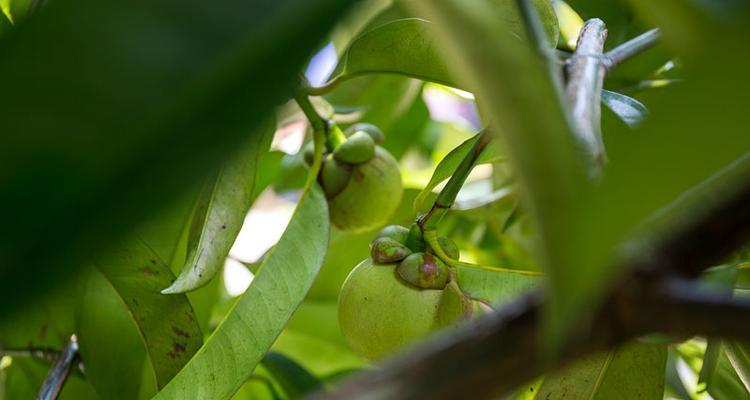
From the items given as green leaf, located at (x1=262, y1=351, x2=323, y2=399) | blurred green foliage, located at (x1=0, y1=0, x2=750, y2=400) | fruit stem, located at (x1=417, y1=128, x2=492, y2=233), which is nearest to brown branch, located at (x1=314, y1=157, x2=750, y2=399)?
blurred green foliage, located at (x1=0, y1=0, x2=750, y2=400)

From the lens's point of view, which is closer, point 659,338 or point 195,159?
point 195,159

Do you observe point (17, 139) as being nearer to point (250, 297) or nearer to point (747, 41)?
point (747, 41)

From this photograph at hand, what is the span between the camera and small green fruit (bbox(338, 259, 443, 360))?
580 mm

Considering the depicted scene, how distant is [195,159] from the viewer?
0.77 feet

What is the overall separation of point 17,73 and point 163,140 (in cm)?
4

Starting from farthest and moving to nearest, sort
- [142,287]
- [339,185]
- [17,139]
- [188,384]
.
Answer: [339,185], [142,287], [188,384], [17,139]

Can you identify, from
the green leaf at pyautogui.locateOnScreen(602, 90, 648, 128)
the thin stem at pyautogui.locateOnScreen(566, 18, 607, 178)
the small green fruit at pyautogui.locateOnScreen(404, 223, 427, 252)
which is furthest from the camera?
the small green fruit at pyautogui.locateOnScreen(404, 223, 427, 252)

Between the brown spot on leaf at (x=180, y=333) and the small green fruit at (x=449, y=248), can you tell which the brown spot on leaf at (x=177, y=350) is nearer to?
the brown spot on leaf at (x=180, y=333)

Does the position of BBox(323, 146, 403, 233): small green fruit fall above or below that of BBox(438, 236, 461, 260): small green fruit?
above

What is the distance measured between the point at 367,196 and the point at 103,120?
22.2 inches

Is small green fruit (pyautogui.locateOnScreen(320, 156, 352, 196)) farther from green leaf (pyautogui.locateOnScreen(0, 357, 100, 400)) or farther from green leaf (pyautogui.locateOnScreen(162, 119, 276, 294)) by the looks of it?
green leaf (pyautogui.locateOnScreen(0, 357, 100, 400))

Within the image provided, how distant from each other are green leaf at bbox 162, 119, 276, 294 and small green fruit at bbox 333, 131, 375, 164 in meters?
0.10

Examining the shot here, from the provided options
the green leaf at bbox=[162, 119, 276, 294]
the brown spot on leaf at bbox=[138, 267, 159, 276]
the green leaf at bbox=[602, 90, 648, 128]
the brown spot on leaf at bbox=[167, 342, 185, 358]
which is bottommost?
the brown spot on leaf at bbox=[167, 342, 185, 358]

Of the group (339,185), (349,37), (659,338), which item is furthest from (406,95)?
(659,338)
